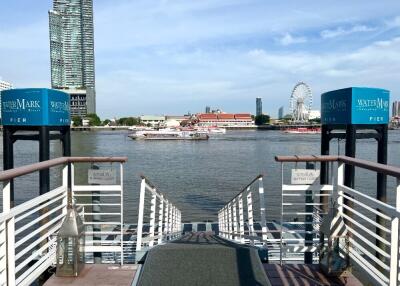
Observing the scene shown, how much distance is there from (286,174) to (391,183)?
A: 5.90m

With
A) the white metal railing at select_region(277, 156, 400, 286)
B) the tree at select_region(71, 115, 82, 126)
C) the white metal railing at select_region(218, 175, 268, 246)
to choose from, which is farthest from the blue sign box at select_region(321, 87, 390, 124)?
the tree at select_region(71, 115, 82, 126)

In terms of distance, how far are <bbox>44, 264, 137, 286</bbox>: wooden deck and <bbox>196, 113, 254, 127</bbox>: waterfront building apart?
525ft

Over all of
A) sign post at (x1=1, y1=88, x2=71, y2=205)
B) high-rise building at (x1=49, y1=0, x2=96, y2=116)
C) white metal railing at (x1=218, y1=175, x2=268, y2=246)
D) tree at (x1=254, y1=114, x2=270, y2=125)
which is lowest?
white metal railing at (x1=218, y1=175, x2=268, y2=246)

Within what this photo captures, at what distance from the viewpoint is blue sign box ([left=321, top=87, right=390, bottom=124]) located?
638 cm

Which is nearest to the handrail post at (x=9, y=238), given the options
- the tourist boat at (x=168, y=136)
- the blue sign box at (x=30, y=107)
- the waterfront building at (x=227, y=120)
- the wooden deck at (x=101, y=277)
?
the wooden deck at (x=101, y=277)

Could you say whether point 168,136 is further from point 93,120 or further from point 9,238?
point 9,238

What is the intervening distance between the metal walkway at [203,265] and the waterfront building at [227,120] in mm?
159621

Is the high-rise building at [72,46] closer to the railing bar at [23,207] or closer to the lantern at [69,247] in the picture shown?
the railing bar at [23,207]

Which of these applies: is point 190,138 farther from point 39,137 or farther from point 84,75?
point 84,75

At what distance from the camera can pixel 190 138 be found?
84.7m

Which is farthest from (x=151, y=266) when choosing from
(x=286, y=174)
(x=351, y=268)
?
(x=286, y=174)

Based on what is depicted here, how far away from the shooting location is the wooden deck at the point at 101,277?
3861mm

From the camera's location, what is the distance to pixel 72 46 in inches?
7018

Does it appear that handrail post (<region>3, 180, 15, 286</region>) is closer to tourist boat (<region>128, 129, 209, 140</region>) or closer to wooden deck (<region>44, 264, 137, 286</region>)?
wooden deck (<region>44, 264, 137, 286</region>)
